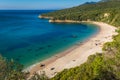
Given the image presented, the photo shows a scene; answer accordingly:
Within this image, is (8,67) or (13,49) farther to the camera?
(13,49)

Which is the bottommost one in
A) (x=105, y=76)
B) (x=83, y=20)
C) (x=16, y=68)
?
(x=83, y=20)

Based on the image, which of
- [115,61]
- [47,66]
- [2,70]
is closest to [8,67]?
[2,70]

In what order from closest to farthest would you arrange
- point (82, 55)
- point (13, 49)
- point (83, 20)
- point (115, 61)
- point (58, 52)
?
point (115, 61) < point (82, 55) < point (58, 52) < point (13, 49) < point (83, 20)

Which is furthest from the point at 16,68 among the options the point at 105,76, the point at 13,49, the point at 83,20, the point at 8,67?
the point at 83,20

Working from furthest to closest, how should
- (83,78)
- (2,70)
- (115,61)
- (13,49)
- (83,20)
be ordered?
(83,20), (13,49), (115,61), (83,78), (2,70)

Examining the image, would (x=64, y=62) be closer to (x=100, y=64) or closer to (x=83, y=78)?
(x=100, y=64)

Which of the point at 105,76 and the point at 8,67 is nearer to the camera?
the point at 8,67

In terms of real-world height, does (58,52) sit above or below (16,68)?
below

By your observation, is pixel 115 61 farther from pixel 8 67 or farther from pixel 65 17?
pixel 65 17

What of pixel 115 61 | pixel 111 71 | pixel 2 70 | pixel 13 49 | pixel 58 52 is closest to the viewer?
pixel 2 70
